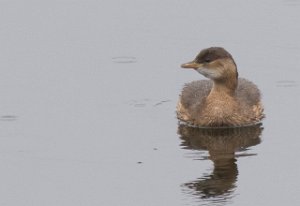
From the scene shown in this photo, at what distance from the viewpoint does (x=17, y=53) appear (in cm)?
2250

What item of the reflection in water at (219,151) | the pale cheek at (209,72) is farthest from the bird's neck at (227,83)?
the reflection in water at (219,151)

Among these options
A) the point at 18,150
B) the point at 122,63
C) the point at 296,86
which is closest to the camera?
the point at 18,150

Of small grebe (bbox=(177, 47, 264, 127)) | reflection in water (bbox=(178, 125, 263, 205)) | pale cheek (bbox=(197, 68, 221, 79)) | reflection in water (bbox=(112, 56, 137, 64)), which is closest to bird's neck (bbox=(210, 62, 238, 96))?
small grebe (bbox=(177, 47, 264, 127))

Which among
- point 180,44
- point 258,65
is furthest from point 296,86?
point 180,44

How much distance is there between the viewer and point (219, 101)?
19641 millimetres

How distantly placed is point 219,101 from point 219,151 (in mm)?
1901

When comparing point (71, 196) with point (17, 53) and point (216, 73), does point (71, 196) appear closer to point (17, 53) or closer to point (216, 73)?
point (216, 73)

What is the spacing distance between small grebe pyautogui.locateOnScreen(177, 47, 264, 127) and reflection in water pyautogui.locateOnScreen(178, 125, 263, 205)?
0.17 meters

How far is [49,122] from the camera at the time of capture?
1897 cm

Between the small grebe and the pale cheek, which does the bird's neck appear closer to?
the small grebe

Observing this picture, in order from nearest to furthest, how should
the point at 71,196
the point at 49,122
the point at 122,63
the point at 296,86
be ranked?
the point at 71,196 < the point at 49,122 < the point at 296,86 < the point at 122,63

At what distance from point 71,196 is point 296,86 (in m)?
6.17

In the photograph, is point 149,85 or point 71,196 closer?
point 71,196

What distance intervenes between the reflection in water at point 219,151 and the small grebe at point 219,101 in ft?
0.56
